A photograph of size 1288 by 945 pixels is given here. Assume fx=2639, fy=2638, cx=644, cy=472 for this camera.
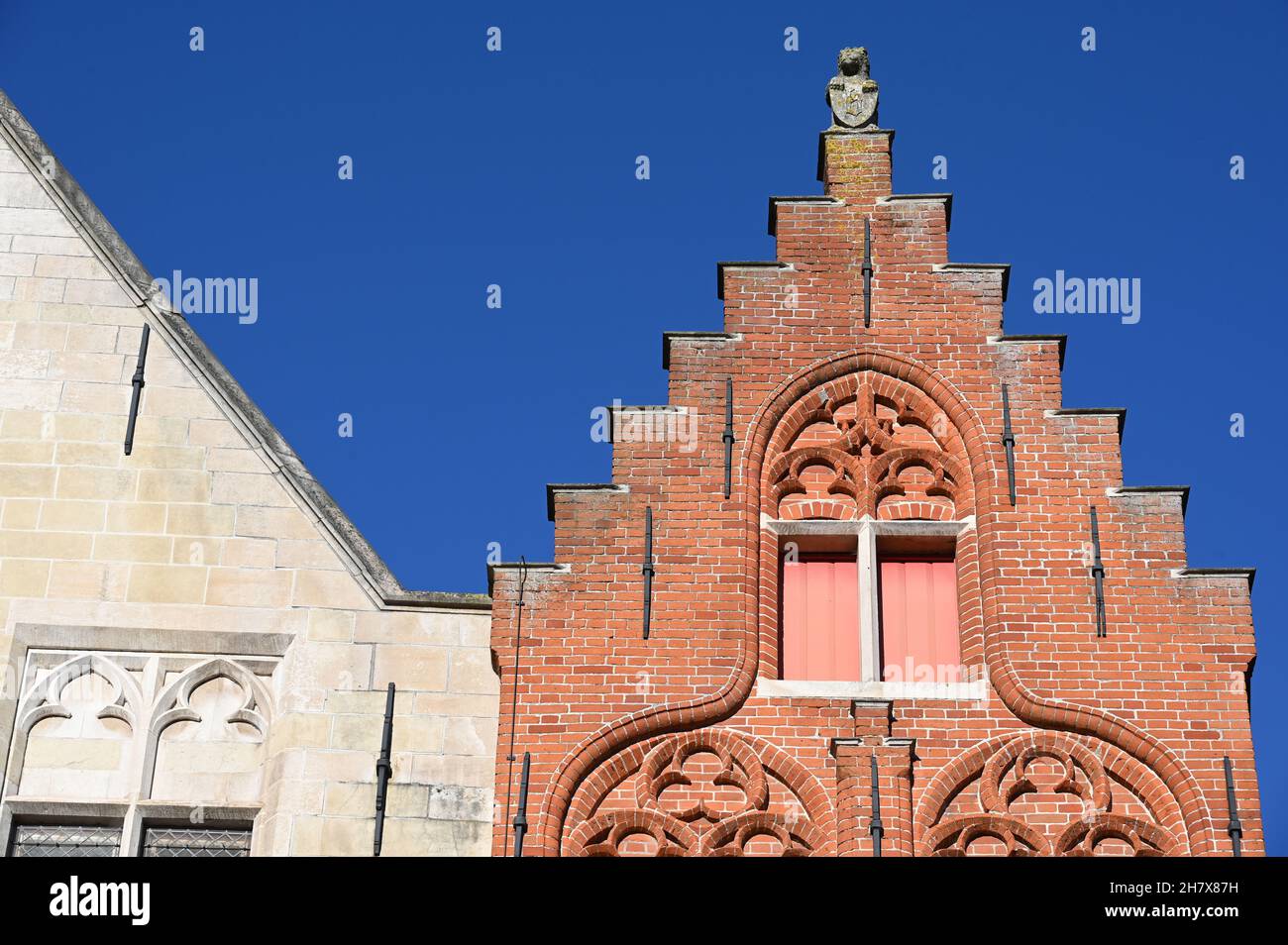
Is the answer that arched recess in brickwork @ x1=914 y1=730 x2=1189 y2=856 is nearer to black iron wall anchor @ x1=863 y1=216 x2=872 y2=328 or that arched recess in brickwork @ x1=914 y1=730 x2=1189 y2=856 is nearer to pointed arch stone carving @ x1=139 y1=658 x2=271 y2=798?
black iron wall anchor @ x1=863 y1=216 x2=872 y2=328

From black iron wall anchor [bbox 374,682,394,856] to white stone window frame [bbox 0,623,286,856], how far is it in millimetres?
745

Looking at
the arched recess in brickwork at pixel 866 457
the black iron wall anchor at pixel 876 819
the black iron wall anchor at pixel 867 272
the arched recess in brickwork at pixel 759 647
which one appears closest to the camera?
the black iron wall anchor at pixel 876 819

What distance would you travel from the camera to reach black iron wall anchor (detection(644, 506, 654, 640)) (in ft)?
53.6

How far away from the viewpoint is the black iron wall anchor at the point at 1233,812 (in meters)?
15.4

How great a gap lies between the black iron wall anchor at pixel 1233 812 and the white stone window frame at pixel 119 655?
5.77 meters

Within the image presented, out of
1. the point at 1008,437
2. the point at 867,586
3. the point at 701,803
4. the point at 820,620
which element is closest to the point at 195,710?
the point at 701,803

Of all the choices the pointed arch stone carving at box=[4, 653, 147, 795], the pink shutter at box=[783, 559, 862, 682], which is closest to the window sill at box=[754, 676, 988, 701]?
the pink shutter at box=[783, 559, 862, 682]

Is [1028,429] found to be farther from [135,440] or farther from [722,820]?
[135,440]

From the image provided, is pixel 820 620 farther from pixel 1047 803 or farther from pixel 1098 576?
pixel 1047 803

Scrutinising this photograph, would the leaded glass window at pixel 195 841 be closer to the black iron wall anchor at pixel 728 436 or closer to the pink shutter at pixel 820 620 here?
the pink shutter at pixel 820 620

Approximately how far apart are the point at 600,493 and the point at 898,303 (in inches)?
98.6

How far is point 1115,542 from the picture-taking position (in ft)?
54.3

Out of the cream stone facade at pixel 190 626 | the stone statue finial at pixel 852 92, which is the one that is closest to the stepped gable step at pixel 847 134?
the stone statue finial at pixel 852 92
